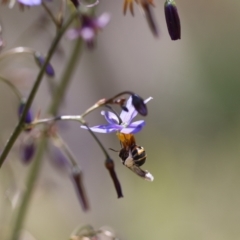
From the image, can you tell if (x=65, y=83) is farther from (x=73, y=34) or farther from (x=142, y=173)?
(x=142, y=173)

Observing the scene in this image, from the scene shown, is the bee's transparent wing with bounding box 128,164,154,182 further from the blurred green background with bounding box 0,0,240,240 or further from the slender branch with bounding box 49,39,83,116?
the blurred green background with bounding box 0,0,240,240

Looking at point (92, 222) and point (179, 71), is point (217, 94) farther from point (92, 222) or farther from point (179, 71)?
point (92, 222)

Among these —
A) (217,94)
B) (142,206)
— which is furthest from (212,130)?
(142,206)

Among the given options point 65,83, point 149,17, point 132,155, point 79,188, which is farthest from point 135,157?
point 65,83

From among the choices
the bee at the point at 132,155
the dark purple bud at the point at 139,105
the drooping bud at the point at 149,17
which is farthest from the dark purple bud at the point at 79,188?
the drooping bud at the point at 149,17

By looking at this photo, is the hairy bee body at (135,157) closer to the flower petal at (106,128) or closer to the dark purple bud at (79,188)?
the flower petal at (106,128)

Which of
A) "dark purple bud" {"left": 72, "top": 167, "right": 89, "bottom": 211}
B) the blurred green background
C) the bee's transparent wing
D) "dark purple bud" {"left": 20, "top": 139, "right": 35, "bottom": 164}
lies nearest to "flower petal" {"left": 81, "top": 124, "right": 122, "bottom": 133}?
the bee's transparent wing
